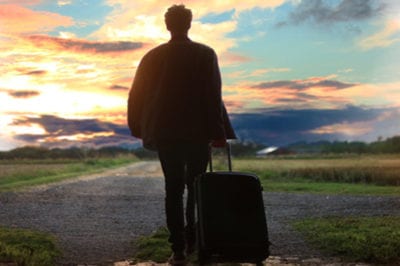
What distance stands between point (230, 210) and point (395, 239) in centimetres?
251

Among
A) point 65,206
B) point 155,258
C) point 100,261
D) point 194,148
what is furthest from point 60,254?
point 65,206

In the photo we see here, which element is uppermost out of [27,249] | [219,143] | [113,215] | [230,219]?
[219,143]

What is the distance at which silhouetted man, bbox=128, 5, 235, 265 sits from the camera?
16.5ft

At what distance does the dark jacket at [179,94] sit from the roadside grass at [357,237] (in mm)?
2166

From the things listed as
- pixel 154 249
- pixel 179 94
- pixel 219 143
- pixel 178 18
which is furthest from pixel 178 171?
pixel 154 249

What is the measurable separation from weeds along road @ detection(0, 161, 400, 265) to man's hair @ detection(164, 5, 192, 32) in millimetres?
2434

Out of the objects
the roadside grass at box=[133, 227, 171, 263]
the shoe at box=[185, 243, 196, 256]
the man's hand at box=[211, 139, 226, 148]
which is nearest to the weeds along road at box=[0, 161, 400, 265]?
the roadside grass at box=[133, 227, 171, 263]

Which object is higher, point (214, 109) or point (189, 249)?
point (214, 109)

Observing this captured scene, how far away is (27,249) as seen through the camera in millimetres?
6410

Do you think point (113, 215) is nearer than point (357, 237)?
No

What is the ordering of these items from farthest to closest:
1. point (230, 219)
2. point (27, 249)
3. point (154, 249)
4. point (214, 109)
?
point (154, 249) → point (27, 249) → point (214, 109) → point (230, 219)

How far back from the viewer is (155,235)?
7332 millimetres

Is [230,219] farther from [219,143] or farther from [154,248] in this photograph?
[154,248]

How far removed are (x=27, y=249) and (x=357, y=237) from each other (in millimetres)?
→ 3583
